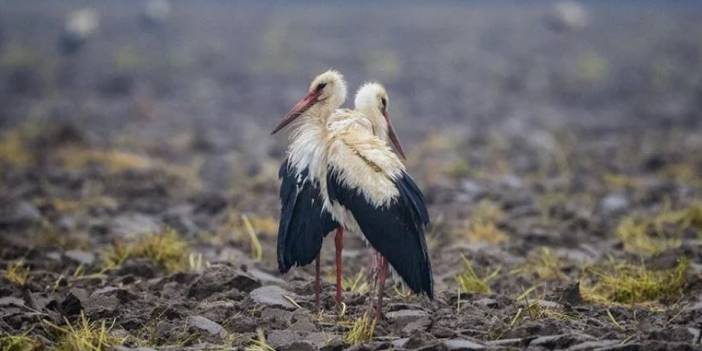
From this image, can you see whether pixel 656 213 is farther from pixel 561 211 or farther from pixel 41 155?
pixel 41 155

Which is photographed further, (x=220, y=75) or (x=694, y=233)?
(x=220, y=75)

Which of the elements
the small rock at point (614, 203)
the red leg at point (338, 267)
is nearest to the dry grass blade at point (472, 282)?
the red leg at point (338, 267)

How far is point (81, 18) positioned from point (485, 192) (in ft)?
49.8

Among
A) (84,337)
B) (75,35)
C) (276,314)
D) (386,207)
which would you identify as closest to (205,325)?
(276,314)

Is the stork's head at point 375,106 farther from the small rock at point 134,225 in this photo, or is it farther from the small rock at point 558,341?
the small rock at point 134,225

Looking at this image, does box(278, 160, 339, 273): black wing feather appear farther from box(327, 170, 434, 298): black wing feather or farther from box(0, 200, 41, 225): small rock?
box(0, 200, 41, 225): small rock

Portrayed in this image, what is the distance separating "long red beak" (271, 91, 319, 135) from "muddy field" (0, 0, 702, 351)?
95 centimetres

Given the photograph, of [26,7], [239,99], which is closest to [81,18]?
[239,99]

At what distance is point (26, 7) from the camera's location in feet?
109

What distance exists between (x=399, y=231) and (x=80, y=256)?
3.04 m

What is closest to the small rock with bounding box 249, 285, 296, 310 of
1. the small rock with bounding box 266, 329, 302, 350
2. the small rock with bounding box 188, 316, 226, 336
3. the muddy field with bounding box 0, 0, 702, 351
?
the muddy field with bounding box 0, 0, 702, 351

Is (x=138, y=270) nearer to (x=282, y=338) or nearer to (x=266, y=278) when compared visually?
(x=266, y=278)

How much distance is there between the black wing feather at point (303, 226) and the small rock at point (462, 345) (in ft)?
2.75

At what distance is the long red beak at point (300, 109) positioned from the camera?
561 centimetres
